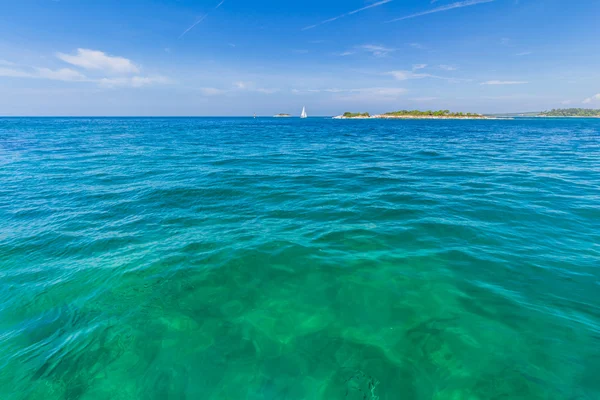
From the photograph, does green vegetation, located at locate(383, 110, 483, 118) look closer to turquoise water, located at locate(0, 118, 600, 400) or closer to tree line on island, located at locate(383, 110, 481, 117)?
tree line on island, located at locate(383, 110, 481, 117)

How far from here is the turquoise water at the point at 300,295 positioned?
15.0ft

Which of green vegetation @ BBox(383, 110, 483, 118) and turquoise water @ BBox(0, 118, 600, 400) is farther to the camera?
green vegetation @ BBox(383, 110, 483, 118)

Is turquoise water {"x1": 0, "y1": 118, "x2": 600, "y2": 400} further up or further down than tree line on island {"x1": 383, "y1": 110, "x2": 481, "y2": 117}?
further down

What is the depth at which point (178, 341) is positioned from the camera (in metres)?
5.30

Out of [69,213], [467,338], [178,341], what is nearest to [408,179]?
[467,338]

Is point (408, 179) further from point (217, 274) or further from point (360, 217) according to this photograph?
point (217, 274)

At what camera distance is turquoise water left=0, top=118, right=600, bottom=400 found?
4.57 m

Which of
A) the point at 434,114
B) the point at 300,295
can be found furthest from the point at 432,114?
the point at 300,295

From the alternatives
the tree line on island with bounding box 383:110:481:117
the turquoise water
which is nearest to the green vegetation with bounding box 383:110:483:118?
the tree line on island with bounding box 383:110:481:117

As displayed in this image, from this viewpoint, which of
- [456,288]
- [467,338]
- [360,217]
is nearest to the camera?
[467,338]

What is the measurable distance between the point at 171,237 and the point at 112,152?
25052 mm

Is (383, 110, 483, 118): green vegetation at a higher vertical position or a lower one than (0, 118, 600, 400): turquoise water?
higher

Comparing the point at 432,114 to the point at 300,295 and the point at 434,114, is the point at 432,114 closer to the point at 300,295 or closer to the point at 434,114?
the point at 434,114

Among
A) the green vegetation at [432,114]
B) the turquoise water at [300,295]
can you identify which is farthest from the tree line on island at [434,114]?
the turquoise water at [300,295]
